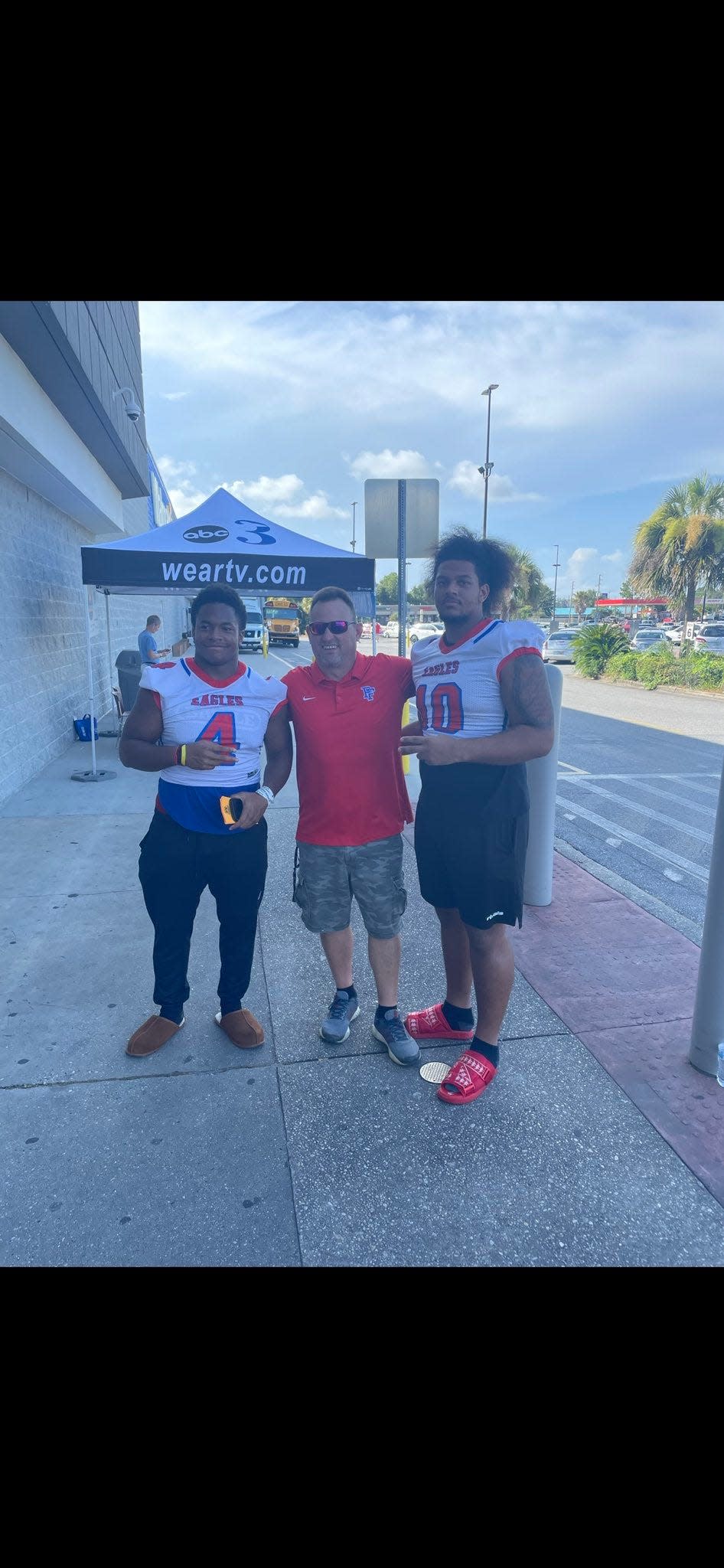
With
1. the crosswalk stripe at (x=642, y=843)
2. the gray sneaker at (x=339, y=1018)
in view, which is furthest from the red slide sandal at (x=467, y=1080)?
the crosswalk stripe at (x=642, y=843)

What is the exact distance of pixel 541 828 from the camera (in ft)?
15.0

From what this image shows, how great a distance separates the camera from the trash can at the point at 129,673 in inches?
447

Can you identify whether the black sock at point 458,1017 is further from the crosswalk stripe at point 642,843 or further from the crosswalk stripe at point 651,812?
the crosswalk stripe at point 651,812

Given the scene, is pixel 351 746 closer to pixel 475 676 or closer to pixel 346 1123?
pixel 475 676

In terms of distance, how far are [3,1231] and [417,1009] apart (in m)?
1.83

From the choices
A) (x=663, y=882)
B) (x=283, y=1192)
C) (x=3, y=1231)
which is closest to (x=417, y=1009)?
(x=283, y=1192)

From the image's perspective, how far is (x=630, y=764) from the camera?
9977 mm

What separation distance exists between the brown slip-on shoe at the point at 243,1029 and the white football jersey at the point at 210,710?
99 centimetres

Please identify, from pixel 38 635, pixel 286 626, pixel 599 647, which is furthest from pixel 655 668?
pixel 286 626

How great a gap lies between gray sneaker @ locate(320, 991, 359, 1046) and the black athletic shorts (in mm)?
790

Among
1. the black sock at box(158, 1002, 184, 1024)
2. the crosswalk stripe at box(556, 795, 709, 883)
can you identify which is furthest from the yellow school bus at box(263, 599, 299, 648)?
the black sock at box(158, 1002, 184, 1024)

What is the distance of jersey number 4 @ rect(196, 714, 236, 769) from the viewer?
9.61ft

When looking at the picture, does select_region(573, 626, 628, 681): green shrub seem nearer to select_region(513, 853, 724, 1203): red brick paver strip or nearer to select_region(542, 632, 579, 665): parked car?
select_region(542, 632, 579, 665): parked car
